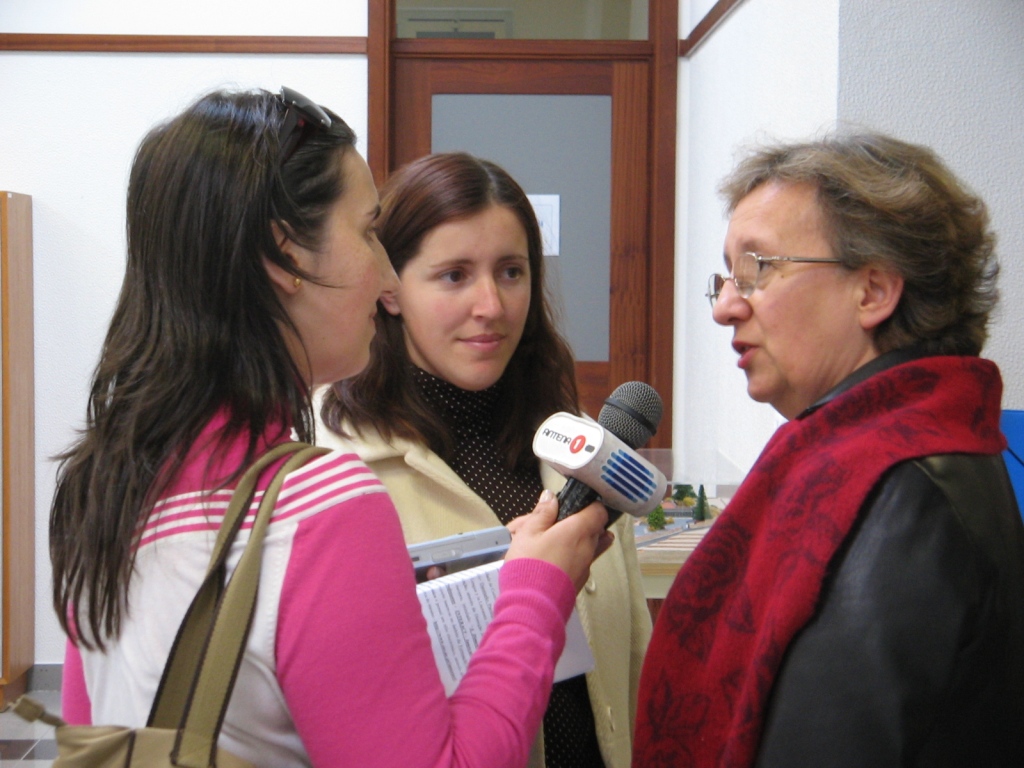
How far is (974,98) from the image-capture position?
1.97 m

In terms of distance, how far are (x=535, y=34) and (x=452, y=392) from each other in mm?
2812

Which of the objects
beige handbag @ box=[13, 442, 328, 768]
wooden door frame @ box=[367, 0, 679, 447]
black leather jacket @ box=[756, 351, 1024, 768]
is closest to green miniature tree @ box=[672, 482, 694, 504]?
wooden door frame @ box=[367, 0, 679, 447]

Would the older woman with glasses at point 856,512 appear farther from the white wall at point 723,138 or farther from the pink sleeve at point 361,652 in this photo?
the white wall at point 723,138

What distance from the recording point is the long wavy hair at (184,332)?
0.78 m

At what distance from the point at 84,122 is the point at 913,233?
3.63m

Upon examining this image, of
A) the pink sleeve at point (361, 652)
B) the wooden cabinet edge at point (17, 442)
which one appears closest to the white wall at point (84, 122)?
the wooden cabinet edge at point (17, 442)

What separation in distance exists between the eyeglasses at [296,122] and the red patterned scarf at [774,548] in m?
0.60

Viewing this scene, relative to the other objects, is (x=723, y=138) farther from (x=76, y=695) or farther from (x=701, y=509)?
(x=76, y=695)

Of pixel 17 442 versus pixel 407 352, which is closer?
pixel 407 352

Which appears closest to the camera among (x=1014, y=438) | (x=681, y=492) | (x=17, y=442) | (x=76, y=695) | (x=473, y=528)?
(x=76, y=695)

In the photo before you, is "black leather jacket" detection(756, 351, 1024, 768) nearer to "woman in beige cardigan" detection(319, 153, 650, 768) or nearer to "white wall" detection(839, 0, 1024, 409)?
"woman in beige cardigan" detection(319, 153, 650, 768)

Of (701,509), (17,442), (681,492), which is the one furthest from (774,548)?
(17,442)

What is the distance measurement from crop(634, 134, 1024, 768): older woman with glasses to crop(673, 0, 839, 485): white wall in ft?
2.91

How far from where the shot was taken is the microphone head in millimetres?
1185
